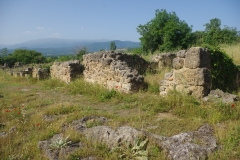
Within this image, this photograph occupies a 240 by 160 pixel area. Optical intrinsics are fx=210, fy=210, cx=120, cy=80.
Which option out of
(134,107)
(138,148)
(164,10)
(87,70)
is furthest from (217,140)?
(164,10)

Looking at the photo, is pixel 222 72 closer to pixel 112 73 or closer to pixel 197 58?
pixel 197 58

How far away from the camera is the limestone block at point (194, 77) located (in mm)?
6320

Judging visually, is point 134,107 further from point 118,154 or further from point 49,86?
point 49,86

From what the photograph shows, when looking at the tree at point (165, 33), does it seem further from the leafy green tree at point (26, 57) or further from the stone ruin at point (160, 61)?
the leafy green tree at point (26, 57)

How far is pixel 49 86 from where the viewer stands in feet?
36.8

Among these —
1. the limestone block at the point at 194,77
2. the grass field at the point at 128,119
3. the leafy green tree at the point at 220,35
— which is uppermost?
the leafy green tree at the point at 220,35

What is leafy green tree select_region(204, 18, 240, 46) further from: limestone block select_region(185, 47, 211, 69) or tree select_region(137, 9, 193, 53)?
limestone block select_region(185, 47, 211, 69)

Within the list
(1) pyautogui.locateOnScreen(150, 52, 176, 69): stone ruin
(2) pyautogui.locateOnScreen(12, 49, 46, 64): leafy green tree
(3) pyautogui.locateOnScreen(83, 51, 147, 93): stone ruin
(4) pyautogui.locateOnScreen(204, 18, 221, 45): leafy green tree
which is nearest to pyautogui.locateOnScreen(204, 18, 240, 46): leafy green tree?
(4) pyautogui.locateOnScreen(204, 18, 221, 45): leafy green tree

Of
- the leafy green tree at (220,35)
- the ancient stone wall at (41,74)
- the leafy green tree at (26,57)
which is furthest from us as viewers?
the leafy green tree at (26,57)

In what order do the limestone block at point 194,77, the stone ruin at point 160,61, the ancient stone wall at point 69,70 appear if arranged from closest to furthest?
the limestone block at point 194,77 → the ancient stone wall at point 69,70 → the stone ruin at point 160,61

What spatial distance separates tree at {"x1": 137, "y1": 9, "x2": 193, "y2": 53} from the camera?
1081 inches

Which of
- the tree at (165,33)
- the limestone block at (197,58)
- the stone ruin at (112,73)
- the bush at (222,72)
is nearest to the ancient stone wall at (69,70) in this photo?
the stone ruin at (112,73)

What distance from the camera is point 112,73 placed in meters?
9.12

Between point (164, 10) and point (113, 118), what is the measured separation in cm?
2937
